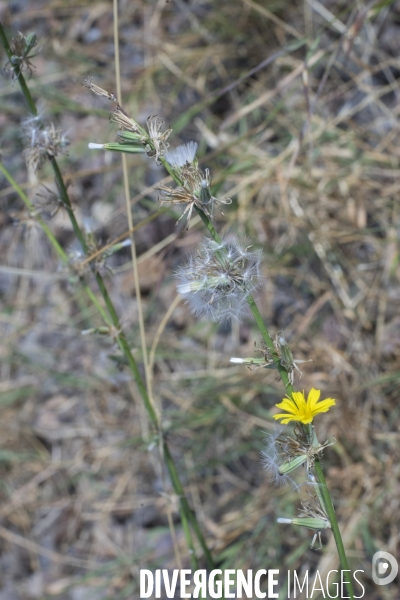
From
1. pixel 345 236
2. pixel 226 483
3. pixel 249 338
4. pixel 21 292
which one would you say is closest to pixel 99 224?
pixel 21 292

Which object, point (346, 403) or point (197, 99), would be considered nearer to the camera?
point (346, 403)

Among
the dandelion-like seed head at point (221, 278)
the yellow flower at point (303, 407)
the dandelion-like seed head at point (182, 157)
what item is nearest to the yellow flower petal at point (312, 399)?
the yellow flower at point (303, 407)

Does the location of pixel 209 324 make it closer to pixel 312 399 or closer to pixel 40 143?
pixel 40 143

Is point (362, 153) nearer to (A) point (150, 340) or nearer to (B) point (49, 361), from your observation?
(A) point (150, 340)

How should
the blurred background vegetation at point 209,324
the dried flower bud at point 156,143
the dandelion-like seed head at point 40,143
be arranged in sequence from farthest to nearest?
the blurred background vegetation at point 209,324
the dandelion-like seed head at point 40,143
the dried flower bud at point 156,143

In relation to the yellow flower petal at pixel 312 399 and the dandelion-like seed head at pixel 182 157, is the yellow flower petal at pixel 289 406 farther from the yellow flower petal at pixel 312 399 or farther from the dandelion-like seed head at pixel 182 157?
the dandelion-like seed head at pixel 182 157

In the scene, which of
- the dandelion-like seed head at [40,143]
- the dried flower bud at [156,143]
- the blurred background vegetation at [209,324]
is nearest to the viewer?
the dried flower bud at [156,143]

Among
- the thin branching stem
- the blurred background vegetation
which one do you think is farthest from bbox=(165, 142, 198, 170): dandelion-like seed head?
the blurred background vegetation
